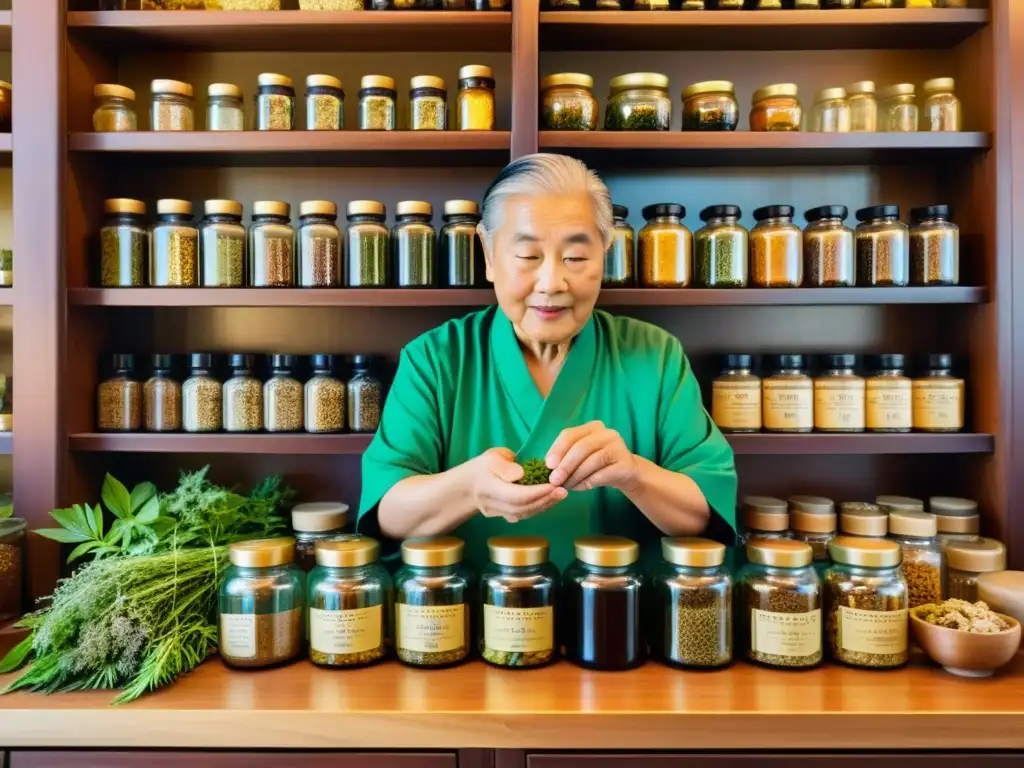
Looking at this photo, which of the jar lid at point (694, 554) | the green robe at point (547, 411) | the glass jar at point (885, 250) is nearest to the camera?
the jar lid at point (694, 554)

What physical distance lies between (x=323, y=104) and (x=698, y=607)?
47.8 inches

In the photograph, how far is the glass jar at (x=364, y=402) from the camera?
1528mm

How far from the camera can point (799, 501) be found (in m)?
1.52

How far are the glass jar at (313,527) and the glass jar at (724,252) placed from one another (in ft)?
2.83

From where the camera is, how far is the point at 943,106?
1.53 metres

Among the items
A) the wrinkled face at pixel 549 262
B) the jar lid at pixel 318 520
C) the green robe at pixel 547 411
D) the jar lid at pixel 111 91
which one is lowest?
the jar lid at pixel 318 520

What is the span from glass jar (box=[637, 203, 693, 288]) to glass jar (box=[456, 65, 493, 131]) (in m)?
0.39

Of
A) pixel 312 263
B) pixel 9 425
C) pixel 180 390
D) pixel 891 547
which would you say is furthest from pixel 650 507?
pixel 9 425

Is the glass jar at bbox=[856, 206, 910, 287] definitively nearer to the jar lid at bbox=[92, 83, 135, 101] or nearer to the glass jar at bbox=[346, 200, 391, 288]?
the glass jar at bbox=[346, 200, 391, 288]

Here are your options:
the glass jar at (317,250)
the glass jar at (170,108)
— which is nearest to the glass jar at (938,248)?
the glass jar at (317,250)

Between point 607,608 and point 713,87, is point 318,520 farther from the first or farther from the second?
point 713,87

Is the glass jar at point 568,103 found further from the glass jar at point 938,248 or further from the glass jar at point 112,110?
the glass jar at point 112,110

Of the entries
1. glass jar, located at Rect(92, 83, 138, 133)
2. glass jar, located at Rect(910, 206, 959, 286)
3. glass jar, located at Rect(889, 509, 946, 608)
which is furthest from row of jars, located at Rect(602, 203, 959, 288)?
glass jar, located at Rect(92, 83, 138, 133)

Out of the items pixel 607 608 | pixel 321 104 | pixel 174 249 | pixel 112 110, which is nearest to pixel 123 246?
pixel 174 249
